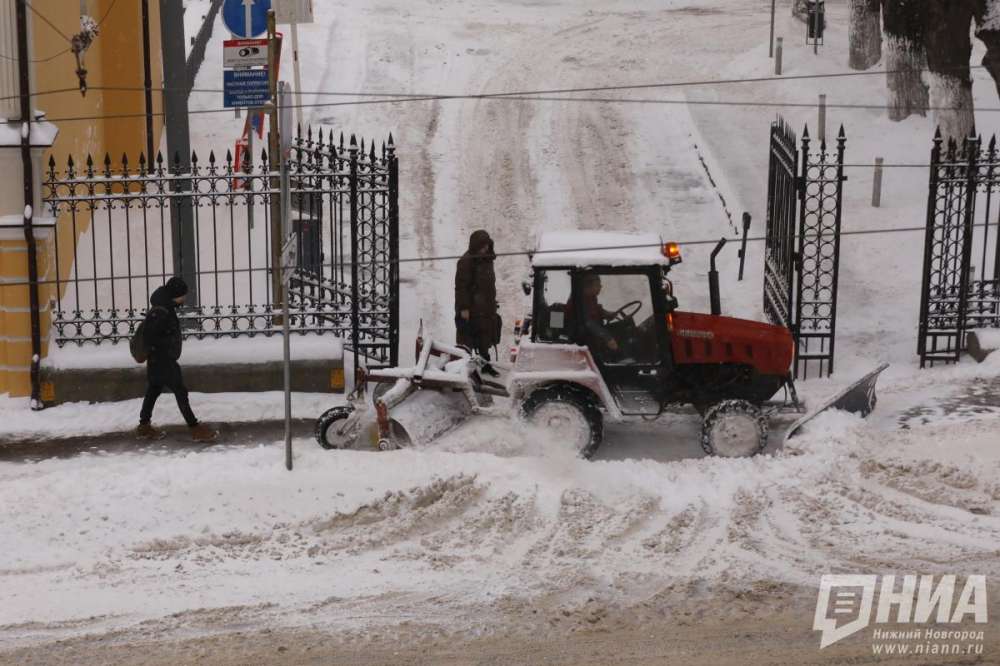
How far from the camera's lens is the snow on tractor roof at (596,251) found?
11914 mm

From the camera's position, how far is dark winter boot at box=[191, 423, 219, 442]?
1280 cm

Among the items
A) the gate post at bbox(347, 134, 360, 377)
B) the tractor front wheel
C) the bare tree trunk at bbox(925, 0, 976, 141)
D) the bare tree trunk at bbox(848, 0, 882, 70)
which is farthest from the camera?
the bare tree trunk at bbox(848, 0, 882, 70)

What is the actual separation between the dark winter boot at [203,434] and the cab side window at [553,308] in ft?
9.73

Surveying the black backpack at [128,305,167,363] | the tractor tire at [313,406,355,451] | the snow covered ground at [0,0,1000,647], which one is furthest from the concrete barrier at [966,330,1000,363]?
the black backpack at [128,305,167,363]

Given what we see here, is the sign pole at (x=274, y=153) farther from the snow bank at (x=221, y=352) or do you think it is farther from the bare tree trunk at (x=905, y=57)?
the bare tree trunk at (x=905, y=57)

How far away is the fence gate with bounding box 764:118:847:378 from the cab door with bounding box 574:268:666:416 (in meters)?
2.49

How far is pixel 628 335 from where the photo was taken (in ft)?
39.9

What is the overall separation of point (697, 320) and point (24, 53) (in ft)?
20.7

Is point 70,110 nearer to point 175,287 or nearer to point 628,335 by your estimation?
point 175,287

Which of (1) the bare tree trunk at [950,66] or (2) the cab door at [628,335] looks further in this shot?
(1) the bare tree trunk at [950,66]

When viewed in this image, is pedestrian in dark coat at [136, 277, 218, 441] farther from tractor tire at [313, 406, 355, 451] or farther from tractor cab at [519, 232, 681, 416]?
tractor cab at [519, 232, 681, 416]

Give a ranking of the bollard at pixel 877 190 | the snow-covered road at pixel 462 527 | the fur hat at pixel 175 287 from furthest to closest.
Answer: the bollard at pixel 877 190 < the fur hat at pixel 175 287 < the snow-covered road at pixel 462 527

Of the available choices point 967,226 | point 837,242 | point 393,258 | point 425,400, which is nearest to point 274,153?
point 393,258

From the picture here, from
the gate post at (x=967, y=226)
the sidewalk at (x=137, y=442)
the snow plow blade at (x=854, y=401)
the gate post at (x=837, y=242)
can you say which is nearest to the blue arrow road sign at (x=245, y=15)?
the sidewalk at (x=137, y=442)
